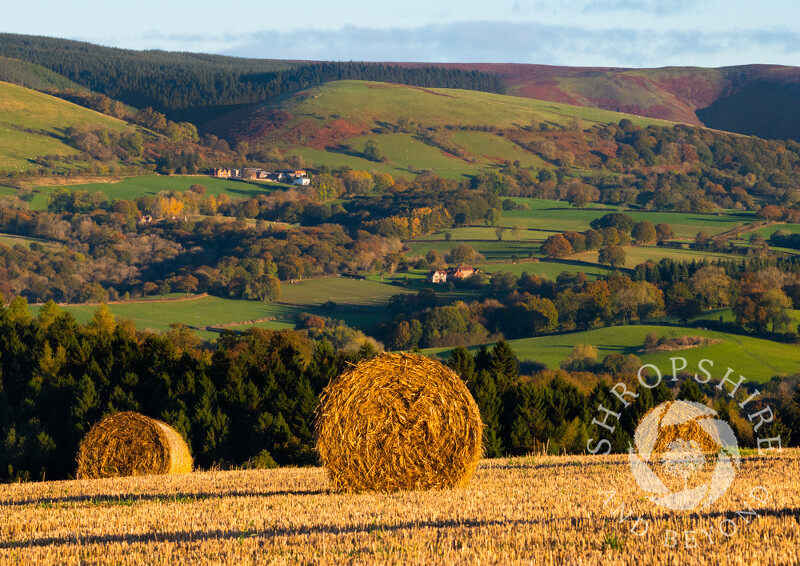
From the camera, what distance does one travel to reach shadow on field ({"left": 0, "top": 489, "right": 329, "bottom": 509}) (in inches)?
795

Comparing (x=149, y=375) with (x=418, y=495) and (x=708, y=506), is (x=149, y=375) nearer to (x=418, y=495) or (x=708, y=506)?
(x=418, y=495)

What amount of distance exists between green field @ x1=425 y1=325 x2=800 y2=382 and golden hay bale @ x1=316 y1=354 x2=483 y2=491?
84092mm

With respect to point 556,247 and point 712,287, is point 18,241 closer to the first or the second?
point 556,247

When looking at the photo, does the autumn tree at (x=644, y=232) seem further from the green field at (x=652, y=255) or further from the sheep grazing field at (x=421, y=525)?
the sheep grazing field at (x=421, y=525)

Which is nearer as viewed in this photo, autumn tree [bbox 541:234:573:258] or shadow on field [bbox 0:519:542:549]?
shadow on field [bbox 0:519:542:549]

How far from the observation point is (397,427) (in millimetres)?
21094

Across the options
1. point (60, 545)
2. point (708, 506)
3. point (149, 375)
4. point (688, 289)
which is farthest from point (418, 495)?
point (688, 289)

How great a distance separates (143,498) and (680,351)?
98536 millimetres

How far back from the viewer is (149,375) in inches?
2098

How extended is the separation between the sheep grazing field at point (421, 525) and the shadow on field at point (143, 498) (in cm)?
4

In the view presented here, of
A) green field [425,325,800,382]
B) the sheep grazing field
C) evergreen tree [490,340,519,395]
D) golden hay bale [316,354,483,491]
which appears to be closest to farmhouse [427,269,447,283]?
green field [425,325,800,382]

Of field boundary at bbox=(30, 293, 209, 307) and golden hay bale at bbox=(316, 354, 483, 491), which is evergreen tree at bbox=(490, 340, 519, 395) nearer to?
golden hay bale at bbox=(316, 354, 483, 491)

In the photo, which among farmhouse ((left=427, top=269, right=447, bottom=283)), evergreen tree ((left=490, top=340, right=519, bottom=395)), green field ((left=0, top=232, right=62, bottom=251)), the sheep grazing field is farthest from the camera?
green field ((left=0, top=232, right=62, bottom=251))

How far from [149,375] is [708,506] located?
4185cm
